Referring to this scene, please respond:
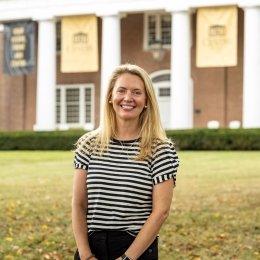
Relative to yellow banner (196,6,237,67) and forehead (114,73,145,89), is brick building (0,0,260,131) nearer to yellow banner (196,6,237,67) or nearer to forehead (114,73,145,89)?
yellow banner (196,6,237,67)

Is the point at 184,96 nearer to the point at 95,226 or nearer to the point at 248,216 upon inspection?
the point at 248,216

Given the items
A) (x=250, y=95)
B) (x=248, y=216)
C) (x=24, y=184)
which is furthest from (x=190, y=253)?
(x=250, y=95)

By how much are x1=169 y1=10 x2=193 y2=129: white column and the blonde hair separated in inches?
1210

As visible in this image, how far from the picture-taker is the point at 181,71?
3556 centimetres

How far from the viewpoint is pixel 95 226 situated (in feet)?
14.1

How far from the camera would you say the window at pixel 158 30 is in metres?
39.8

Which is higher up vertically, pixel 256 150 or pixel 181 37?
pixel 181 37

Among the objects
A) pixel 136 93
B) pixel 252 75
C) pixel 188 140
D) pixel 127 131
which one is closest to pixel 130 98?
pixel 136 93

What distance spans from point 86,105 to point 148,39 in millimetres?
4698

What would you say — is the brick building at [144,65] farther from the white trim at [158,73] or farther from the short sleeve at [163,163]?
the short sleeve at [163,163]

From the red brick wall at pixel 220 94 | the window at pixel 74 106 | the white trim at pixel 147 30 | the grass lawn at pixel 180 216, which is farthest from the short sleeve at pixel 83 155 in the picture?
the window at pixel 74 106

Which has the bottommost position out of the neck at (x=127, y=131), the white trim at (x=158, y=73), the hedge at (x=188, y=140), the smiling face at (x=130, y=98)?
the hedge at (x=188, y=140)

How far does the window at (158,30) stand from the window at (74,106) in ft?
13.0

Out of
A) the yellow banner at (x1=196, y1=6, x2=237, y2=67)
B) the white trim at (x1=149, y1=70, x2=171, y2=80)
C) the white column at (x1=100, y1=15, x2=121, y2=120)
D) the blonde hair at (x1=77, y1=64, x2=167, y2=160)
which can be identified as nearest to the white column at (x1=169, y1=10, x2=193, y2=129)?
the yellow banner at (x1=196, y1=6, x2=237, y2=67)
